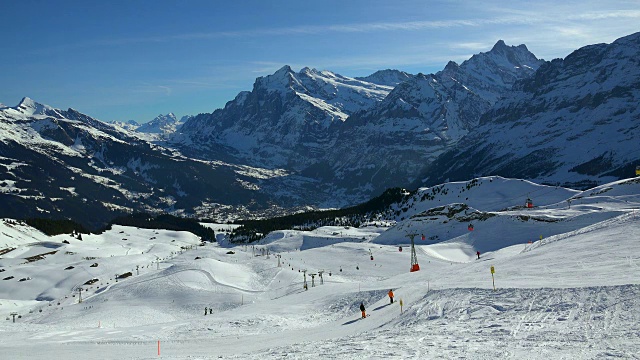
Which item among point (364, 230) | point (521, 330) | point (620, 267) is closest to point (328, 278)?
point (620, 267)

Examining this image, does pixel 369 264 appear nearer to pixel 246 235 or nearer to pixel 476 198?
pixel 476 198

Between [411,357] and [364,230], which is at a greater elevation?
[364,230]

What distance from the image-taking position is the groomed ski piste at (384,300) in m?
26.3

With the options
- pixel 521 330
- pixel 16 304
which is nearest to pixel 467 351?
pixel 521 330

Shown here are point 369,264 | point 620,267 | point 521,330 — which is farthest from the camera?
point 369,264

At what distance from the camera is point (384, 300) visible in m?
44.7

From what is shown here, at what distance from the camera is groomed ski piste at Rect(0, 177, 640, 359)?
26344mm

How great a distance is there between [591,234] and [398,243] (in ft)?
180

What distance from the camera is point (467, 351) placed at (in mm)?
23594

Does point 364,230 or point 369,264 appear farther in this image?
point 364,230

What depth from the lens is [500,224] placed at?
94.6 m

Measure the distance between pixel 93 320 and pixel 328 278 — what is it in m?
32.8

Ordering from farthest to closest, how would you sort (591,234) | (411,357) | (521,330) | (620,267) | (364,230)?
(364,230) < (591,234) < (620,267) < (521,330) < (411,357)

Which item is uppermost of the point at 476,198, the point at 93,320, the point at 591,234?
the point at 476,198
